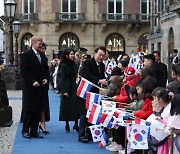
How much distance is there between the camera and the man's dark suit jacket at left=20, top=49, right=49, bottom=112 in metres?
11.2

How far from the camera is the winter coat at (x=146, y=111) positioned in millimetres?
7989

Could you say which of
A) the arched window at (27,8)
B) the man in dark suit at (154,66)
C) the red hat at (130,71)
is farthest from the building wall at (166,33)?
the red hat at (130,71)

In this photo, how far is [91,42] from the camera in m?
53.6

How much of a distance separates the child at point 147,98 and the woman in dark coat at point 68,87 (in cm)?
391

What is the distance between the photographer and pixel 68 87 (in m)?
12.0

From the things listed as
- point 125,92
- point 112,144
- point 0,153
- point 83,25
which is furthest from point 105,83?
point 83,25

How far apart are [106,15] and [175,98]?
156 ft

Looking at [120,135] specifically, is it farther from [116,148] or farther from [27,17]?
[27,17]

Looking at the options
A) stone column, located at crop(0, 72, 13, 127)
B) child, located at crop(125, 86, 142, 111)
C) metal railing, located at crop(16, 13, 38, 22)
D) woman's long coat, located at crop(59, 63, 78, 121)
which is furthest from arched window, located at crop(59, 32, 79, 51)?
child, located at crop(125, 86, 142, 111)

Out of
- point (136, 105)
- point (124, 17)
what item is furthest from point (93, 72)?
point (124, 17)

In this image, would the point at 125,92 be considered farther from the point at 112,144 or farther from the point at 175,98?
the point at 175,98

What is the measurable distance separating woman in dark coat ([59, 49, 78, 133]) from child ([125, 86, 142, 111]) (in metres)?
3.01

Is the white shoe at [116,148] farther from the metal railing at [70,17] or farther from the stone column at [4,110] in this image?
the metal railing at [70,17]

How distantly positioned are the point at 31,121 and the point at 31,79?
925 millimetres
